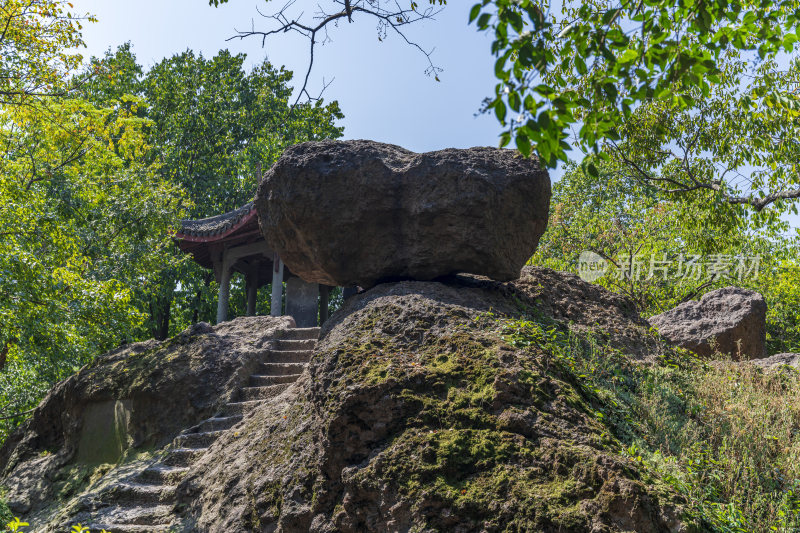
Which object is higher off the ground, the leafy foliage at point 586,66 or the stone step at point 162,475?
the leafy foliage at point 586,66

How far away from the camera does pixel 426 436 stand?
12.9ft

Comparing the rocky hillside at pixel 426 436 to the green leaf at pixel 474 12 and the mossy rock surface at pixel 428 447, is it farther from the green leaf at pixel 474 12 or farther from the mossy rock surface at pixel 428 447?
the green leaf at pixel 474 12

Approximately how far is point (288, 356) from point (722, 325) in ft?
20.6

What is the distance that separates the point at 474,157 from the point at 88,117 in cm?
883

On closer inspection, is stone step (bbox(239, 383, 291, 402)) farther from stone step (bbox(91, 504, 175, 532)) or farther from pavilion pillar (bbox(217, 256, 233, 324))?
pavilion pillar (bbox(217, 256, 233, 324))

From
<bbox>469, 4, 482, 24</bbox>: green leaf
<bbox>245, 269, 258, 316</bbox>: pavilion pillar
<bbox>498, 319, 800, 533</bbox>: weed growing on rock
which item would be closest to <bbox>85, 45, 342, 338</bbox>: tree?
<bbox>245, 269, 258, 316</bbox>: pavilion pillar

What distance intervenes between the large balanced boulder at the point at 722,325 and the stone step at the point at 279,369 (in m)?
5.38

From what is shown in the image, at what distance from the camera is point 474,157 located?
662 cm

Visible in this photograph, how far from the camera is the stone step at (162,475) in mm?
6223

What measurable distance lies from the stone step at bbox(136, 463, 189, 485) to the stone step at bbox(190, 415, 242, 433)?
58cm

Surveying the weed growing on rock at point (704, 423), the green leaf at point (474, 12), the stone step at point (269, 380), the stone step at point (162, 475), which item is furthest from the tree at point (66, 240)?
the green leaf at point (474, 12)

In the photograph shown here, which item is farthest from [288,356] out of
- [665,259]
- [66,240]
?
[665,259]

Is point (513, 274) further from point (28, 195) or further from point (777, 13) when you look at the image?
point (28, 195)

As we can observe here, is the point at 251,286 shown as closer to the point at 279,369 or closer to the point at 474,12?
the point at 279,369
